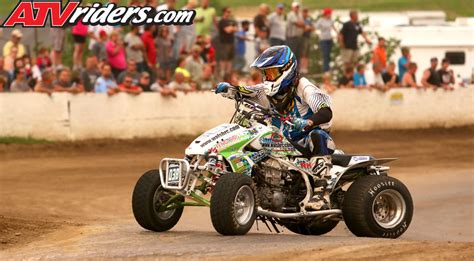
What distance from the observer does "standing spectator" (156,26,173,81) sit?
2183 cm

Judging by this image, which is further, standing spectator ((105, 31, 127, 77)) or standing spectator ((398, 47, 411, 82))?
standing spectator ((398, 47, 411, 82))

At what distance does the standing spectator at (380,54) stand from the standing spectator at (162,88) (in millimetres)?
5915

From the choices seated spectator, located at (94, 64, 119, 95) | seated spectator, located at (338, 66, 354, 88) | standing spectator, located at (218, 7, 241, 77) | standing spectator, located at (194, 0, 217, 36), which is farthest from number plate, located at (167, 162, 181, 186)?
seated spectator, located at (338, 66, 354, 88)

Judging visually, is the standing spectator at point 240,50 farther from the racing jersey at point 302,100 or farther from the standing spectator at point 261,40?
the racing jersey at point 302,100

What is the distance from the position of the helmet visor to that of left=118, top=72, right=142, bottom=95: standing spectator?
9.77 metres

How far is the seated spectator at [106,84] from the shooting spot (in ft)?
67.3

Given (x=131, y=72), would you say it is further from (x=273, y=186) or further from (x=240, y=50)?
(x=273, y=186)

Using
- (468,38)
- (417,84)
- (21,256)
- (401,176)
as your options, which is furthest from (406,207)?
(468,38)

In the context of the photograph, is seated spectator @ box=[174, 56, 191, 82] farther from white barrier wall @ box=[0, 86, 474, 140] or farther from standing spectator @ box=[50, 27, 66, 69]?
standing spectator @ box=[50, 27, 66, 69]

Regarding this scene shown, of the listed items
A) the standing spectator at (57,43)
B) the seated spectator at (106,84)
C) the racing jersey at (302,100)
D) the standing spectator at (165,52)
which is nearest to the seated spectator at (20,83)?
the standing spectator at (57,43)

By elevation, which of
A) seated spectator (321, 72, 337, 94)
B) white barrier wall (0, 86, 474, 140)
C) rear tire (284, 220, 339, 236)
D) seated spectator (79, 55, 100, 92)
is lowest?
rear tire (284, 220, 339, 236)

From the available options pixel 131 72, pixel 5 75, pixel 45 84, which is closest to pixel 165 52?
pixel 131 72

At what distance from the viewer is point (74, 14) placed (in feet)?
67.8

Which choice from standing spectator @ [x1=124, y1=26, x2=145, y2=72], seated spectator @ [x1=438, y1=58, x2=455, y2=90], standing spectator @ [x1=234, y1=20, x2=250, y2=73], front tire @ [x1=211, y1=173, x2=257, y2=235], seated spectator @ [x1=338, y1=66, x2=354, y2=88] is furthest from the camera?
seated spectator @ [x1=438, y1=58, x2=455, y2=90]
